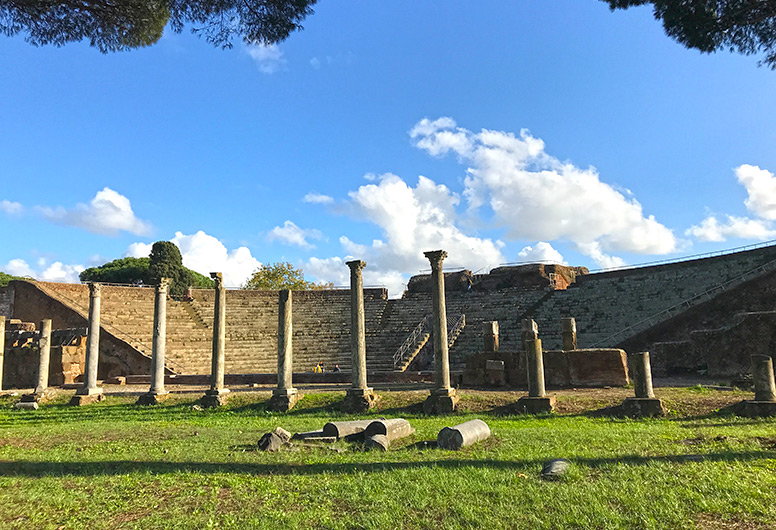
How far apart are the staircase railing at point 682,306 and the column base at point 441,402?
44.6 feet

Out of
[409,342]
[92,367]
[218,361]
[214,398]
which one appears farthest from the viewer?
[409,342]

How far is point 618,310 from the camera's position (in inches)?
1008

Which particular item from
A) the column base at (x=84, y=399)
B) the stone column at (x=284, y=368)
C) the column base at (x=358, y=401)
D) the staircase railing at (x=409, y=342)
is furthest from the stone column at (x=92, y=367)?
the staircase railing at (x=409, y=342)

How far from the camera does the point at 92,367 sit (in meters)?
17.1

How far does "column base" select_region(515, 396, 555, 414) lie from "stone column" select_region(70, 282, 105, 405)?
13304 mm

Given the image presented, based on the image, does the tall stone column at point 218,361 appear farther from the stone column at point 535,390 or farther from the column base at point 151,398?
the stone column at point 535,390

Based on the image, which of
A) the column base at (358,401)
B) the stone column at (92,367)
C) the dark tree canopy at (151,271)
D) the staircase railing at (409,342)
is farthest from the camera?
the dark tree canopy at (151,271)

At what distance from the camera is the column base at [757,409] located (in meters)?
9.66

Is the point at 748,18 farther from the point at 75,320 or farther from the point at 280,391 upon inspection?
the point at 75,320

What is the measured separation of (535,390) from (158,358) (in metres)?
11.9

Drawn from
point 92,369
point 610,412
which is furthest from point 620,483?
point 92,369

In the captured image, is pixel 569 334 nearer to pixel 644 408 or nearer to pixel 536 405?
pixel 536 405

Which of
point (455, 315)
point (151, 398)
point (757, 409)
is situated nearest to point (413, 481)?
point (757, 409)

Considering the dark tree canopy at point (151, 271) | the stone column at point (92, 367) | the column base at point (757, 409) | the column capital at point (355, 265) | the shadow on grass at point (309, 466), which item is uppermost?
the dark tree canopy at point (151, 271)
